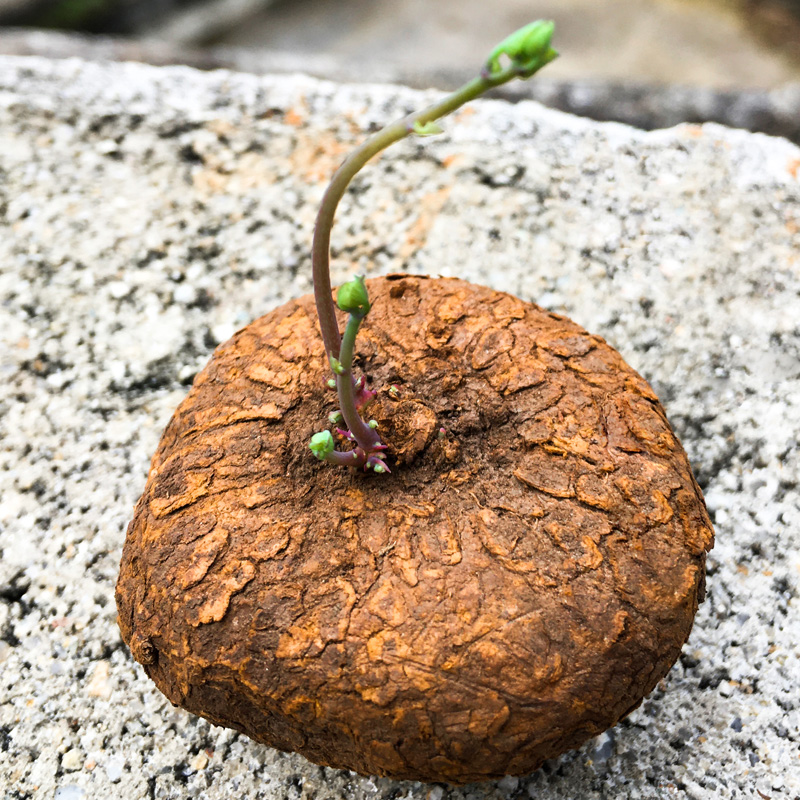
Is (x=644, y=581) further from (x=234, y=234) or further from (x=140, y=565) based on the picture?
(x=234, y=234)

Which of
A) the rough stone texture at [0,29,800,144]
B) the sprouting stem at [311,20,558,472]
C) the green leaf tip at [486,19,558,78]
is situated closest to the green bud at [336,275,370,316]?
the sprouting stem at [311,20,558,472]

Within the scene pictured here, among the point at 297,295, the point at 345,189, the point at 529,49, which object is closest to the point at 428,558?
the point at 345,189

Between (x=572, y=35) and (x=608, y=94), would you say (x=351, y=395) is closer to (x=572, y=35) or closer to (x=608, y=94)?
(x=608, y=94)

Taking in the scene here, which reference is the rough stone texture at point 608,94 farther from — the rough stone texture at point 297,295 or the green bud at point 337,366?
the green bud at point 337,366

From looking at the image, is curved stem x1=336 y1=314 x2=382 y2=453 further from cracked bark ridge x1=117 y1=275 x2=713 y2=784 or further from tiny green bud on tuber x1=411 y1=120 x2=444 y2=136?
tiny green bud on tuber x1=411 y1=120 x2=444 y2=136

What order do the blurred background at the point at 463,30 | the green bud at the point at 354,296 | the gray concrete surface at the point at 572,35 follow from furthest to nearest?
the gray concrete surface at the point at 572,35 → the blurred background at the point at 463,30 → the green bud at the point at 354,296

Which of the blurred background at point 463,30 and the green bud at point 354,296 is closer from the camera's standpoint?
the green bud at point 354,296

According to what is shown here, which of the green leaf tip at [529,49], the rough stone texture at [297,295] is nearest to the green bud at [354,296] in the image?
the green leaf tip at [529,49]
